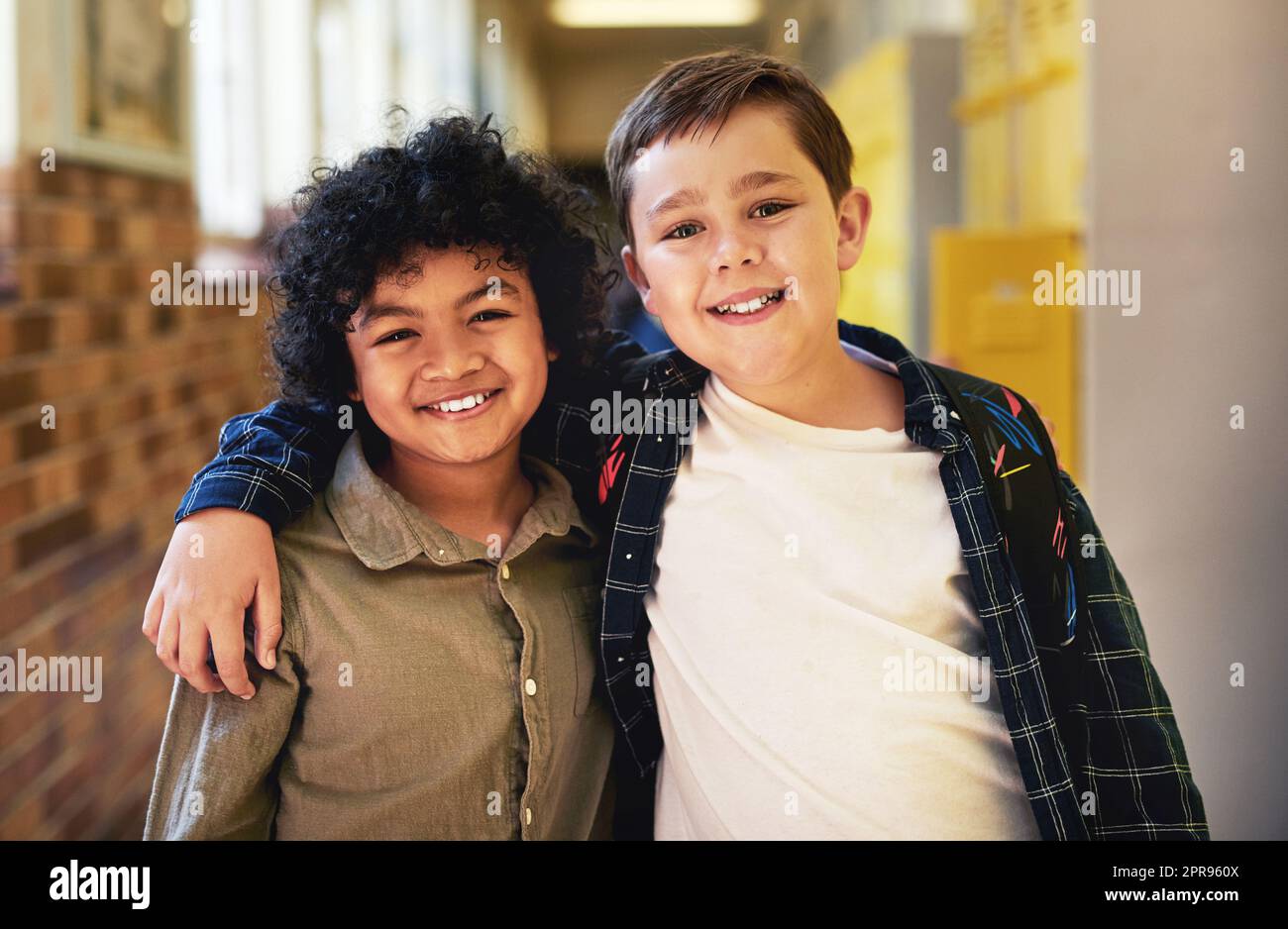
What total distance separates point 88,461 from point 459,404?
118 centimetres

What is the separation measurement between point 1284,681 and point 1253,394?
412mm

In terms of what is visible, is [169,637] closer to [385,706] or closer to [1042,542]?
[385,706]

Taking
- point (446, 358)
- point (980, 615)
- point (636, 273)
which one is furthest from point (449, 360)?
point (980, 615)

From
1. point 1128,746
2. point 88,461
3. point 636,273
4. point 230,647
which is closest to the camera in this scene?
point 230,647

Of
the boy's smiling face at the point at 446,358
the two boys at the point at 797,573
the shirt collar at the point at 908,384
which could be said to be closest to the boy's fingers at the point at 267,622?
the two boys at the point at 797,573

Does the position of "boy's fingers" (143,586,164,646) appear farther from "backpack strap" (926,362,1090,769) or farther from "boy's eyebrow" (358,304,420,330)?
"backpack strap" (926,362,1090,769)

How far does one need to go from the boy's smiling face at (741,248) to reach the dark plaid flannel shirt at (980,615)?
0.12 m

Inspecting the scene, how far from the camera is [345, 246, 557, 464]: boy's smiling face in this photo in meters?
1.12

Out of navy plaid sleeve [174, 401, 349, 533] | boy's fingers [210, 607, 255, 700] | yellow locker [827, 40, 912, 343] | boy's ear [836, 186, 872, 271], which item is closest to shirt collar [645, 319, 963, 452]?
boy's ear [836, 186, 872, 271]

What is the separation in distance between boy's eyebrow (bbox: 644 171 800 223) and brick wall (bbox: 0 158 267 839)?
97 centimetres

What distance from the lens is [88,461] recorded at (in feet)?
6.53

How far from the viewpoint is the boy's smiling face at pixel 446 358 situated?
1115 millimetres

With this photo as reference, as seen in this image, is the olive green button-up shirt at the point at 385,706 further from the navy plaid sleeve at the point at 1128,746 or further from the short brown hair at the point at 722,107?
the navy plaid sleeve at the point at 1128,746

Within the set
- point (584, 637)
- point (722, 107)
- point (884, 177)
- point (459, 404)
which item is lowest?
point (584, 637)
